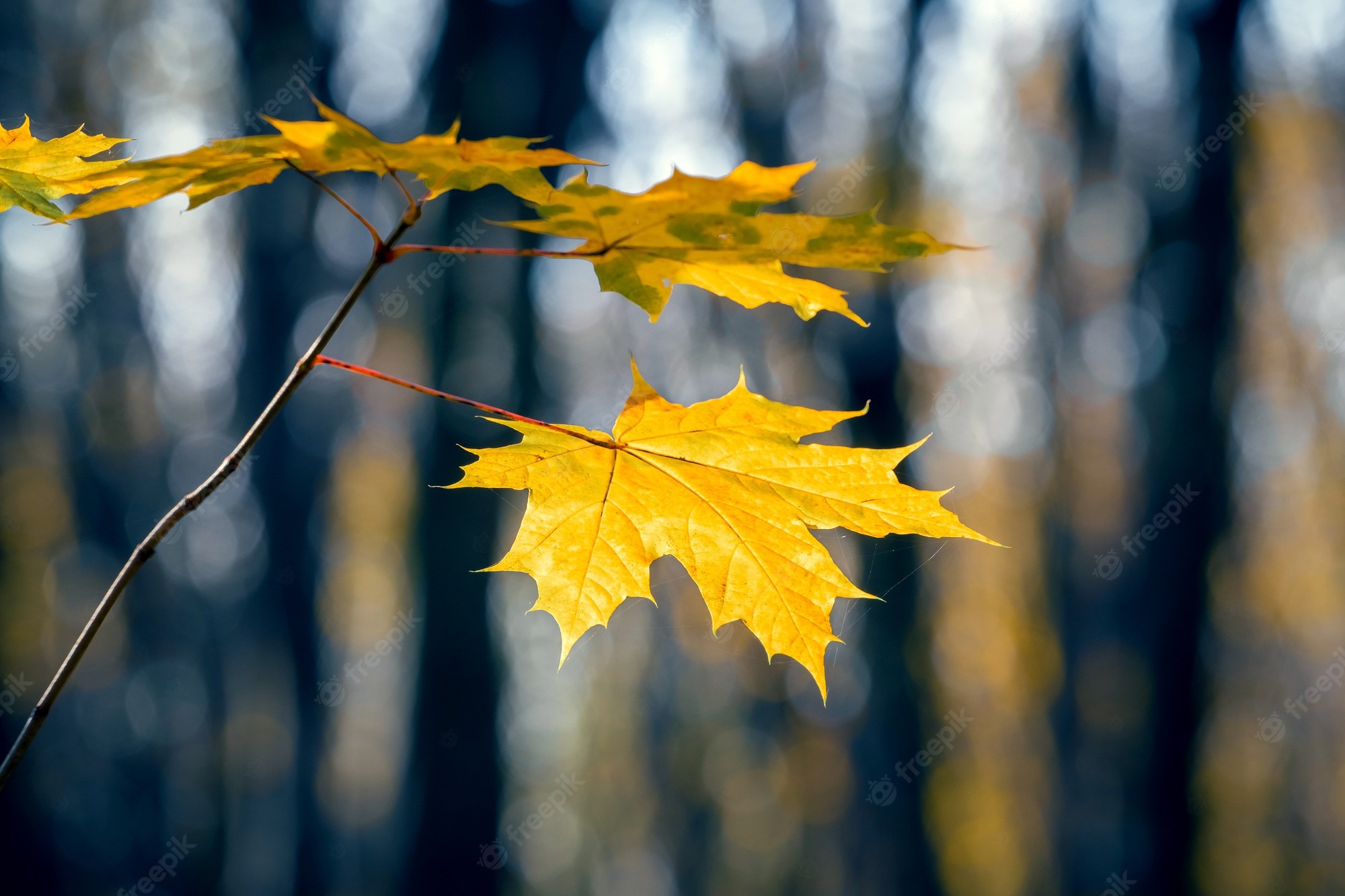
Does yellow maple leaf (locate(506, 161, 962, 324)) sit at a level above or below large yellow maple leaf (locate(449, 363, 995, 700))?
above

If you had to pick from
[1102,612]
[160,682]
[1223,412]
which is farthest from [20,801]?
[1223,412]

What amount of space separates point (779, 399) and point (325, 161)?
17.9 feet

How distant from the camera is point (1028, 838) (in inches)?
252

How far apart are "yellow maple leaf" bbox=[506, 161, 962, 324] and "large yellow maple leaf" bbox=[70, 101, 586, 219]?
0.05 metres

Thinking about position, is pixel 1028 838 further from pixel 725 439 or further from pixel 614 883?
pixel 725 439

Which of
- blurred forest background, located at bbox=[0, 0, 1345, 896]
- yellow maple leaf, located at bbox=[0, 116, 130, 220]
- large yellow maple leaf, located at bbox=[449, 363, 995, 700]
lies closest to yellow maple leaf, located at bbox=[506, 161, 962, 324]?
large yellow maple leaf, located at bbox=[449, 363, 995, 700]

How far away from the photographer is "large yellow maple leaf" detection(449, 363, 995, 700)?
821 millimetres

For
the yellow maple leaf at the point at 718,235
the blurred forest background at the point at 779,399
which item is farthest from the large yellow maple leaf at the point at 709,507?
the blurred forest background at the point at 779,399

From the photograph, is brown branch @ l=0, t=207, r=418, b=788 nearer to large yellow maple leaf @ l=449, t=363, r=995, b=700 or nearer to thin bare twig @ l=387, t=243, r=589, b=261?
thin bare twig @ l=387, t=243, r=589, b=261

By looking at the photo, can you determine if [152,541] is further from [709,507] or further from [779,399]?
[779,399]

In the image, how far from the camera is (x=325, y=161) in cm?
65

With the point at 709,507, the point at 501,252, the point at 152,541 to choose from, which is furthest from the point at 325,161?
the point at 709,507

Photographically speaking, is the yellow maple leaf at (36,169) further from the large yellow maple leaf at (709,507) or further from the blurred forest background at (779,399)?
the blurred forest background at (779,399)

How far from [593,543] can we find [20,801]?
22.1 feet
